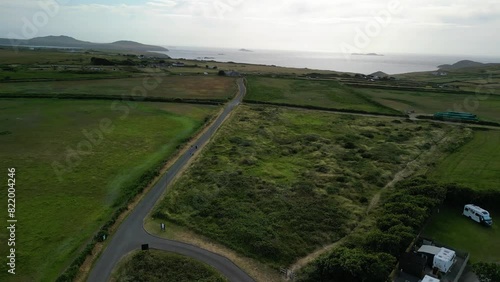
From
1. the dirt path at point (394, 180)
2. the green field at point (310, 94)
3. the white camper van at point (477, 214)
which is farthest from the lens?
the green field at point (310, 94)

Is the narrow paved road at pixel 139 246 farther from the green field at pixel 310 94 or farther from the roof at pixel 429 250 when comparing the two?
the green field at pixel 310 94

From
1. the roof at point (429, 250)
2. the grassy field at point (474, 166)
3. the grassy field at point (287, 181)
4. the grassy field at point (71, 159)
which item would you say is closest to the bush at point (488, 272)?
the roof at point (429, 250)

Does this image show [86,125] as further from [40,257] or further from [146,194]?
[40,257]

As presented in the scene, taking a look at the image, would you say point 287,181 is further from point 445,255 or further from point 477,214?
point 477,214

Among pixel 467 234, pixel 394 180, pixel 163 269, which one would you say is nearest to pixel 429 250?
pixel 467 234

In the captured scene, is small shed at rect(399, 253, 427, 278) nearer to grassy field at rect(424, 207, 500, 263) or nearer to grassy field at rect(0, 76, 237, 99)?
grassy field at rect(424, 207, 500, 263)

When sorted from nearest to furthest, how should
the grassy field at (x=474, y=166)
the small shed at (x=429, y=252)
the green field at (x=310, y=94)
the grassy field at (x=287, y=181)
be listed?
the small shed at (x=429, y=252), the grassy field at (x=287, y=181), the grassy field at (x=474, y=166), the green field at (x=310, y=94)
